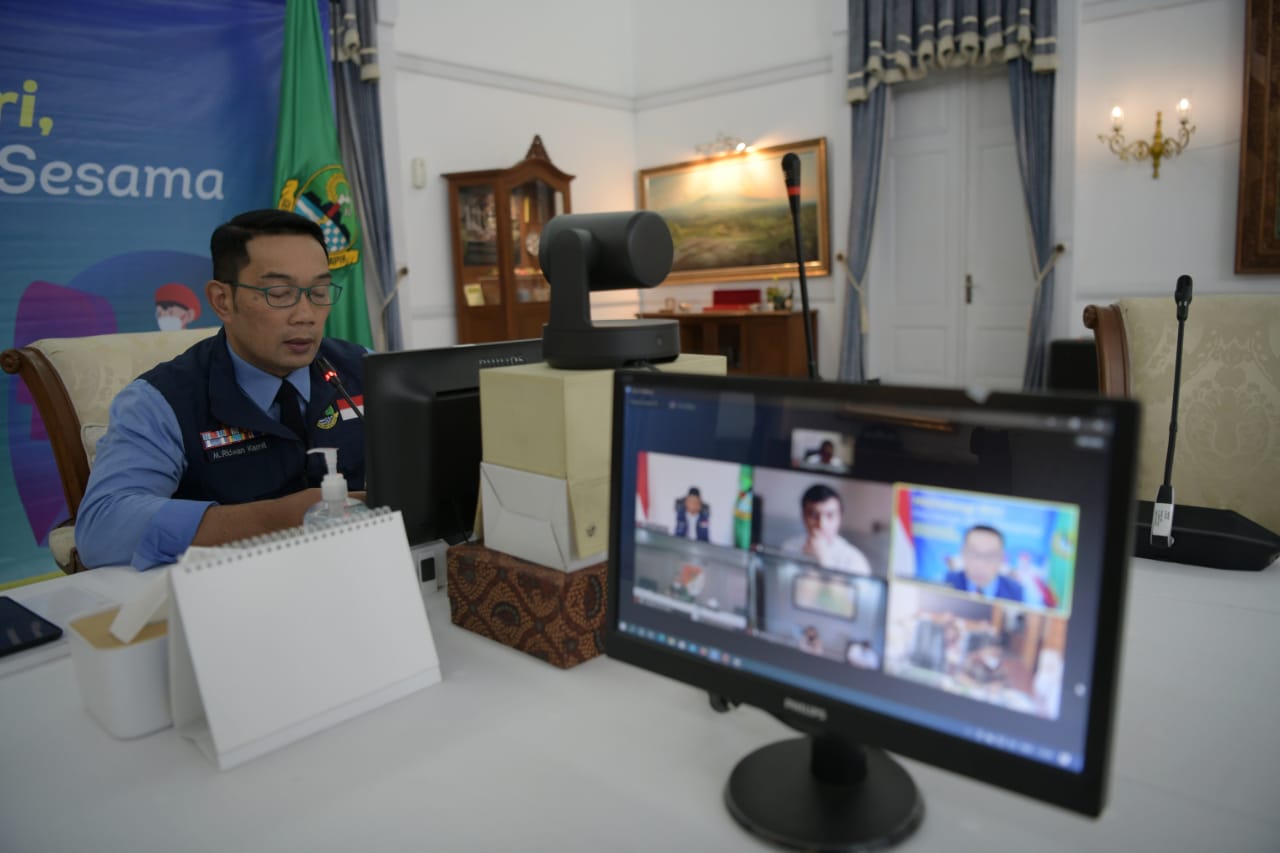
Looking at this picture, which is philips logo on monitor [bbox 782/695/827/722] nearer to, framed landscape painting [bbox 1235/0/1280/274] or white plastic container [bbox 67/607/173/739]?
white plastic container [bbox 67/607/173/739]

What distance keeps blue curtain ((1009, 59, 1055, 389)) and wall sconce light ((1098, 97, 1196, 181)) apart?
323 millimetres

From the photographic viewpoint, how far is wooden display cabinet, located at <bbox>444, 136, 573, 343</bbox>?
532cm

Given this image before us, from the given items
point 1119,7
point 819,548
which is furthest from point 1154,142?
point 819,548

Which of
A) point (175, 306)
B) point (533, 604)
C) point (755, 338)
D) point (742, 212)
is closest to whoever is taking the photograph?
point (533, 604)

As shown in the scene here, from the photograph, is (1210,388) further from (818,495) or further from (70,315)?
(70,315)

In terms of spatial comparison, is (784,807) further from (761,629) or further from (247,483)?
(247,483)

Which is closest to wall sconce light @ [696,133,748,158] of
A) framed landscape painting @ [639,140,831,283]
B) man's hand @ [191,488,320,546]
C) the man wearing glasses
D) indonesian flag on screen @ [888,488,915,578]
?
framed landscape painting @ [639,140,831,283]

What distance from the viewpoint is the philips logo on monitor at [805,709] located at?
780 mm

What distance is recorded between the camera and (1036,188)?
4.97 metres

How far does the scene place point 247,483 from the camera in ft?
5.76

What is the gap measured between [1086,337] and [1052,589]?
15.9 feet

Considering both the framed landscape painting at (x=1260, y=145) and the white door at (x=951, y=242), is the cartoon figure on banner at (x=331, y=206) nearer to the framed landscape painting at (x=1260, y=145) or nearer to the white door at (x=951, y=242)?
the white door at (x=951, y=242)

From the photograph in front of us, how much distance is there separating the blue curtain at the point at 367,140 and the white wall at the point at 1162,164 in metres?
3.99

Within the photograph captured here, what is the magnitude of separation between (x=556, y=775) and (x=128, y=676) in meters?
0.52
